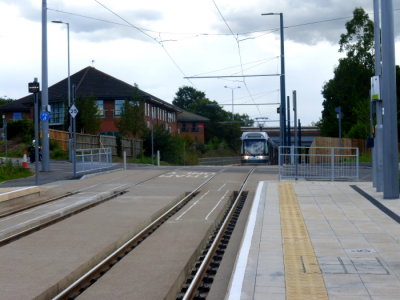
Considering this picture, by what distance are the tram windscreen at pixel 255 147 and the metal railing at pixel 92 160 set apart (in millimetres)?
21228

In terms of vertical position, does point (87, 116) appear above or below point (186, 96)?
below

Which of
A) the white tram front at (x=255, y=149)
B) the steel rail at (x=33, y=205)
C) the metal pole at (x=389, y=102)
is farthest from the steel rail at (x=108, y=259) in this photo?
the white tram front at (x=255, y=149)

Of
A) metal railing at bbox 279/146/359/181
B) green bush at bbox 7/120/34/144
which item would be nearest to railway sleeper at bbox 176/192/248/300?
metal railing at bbox 279/146/359/181

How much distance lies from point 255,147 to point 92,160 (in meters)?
24.2

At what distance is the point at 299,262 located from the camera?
10250 millimetres

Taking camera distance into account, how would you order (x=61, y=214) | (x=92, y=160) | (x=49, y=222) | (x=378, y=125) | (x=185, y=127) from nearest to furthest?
1. (x=49, y=222)
2. (x=61, y=214)
3. (x=378, y=125)
4. (x=92, y=160)
5. (x=185, y=127)

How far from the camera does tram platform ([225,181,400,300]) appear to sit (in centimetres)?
844

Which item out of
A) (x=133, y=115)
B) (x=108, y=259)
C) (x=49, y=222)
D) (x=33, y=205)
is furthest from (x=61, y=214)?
(x=133, y=115)

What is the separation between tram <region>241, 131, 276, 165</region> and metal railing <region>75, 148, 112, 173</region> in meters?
20.9

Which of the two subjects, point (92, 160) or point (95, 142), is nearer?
point (92, 160)

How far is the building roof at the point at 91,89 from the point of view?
70.1 m

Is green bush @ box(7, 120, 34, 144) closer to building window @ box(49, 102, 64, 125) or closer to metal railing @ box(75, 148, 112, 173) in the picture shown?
building window @ box(49, 102, 64, 125)

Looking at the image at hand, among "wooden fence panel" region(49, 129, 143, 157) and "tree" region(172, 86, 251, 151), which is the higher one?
"tree" region(172, 86, 251, 151)

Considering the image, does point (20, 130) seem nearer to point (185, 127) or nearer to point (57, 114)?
point (57, 114)
